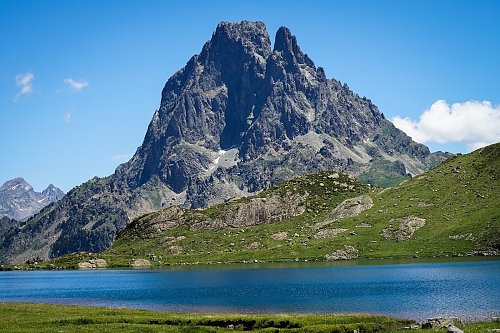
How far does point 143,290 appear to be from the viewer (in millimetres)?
138625

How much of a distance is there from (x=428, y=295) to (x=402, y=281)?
27.3 meters

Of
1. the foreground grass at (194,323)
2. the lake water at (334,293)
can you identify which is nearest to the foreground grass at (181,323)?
the foreground grass at (194,323)

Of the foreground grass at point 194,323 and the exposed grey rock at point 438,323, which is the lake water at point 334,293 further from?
the foreground grass at point 194,323

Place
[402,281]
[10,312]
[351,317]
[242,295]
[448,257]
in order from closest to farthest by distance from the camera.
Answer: [351,317]
[10,312]
[242,295]
[402,281]
[448,257]

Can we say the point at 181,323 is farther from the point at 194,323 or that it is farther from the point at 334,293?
the point at 334,293

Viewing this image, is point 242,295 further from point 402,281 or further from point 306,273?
point 306,273

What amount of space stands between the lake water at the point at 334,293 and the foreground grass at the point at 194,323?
10.2 metres

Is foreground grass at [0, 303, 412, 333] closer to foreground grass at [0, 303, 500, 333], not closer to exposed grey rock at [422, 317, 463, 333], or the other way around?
foreground grass at [0, 303, 500, 333]

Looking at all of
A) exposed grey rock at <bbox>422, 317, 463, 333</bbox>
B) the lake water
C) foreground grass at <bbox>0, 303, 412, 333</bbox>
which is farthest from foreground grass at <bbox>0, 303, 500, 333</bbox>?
the lake water

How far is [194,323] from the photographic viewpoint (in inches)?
2894

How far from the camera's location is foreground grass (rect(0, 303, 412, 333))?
6500cm

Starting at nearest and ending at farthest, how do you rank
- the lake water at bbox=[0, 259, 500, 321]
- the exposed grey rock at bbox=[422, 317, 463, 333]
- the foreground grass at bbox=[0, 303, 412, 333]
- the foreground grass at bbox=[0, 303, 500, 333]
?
the exposed grey rock at bbox=[422, 317, 463, 333]
the foreground grass at bbox=[0, 303, 500, 333]
the foreground grass at bbox=[0, 303, 412, 333]
the lake water at bbox=[0, 259, 500, 321]

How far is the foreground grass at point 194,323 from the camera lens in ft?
211

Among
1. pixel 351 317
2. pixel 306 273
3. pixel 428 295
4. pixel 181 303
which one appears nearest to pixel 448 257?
pixel 306 273
